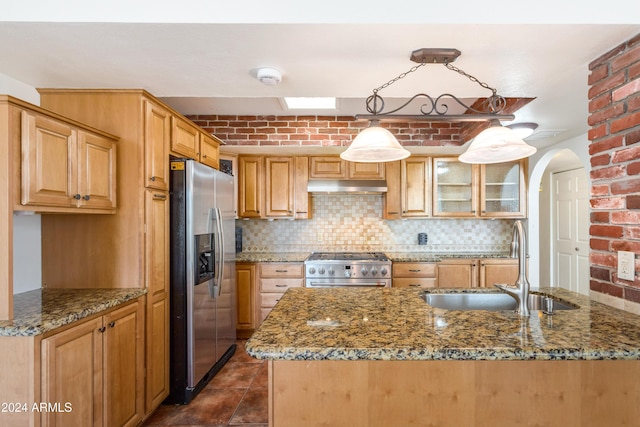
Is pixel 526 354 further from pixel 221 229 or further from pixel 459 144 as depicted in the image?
pixel 459 144

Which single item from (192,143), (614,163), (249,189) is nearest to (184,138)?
(192,143)

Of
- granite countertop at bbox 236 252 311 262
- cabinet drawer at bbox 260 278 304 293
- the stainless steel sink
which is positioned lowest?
cabinet drawer at bbox 260 278 304 293

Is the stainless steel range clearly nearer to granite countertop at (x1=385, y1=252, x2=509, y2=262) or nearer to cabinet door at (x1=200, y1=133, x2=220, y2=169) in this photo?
granite countertop at (x1=385, y1=252, x2=509, y2=262)

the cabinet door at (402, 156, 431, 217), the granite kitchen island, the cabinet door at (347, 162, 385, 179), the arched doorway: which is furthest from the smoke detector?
the arched doorway

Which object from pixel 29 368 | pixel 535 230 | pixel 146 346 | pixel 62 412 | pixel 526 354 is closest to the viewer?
pixel 526 354

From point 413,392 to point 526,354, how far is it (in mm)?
388

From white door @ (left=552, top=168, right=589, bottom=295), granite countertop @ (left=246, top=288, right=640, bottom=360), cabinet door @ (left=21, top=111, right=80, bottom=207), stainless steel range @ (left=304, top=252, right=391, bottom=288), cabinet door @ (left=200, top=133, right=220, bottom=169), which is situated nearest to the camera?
granite countertop @ (left=246, top=288, right=640, bottom=360)

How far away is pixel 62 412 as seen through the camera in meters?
1.50

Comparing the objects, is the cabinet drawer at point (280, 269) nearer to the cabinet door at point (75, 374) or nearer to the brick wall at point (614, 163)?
the cabinet door at point (75, 374)

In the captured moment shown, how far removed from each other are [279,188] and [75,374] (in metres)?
2.60

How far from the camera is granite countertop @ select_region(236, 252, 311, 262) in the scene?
3.58m

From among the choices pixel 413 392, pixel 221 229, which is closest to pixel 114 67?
pixel 221 229

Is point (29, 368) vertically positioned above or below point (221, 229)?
below

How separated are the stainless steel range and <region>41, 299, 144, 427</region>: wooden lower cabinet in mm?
1799
